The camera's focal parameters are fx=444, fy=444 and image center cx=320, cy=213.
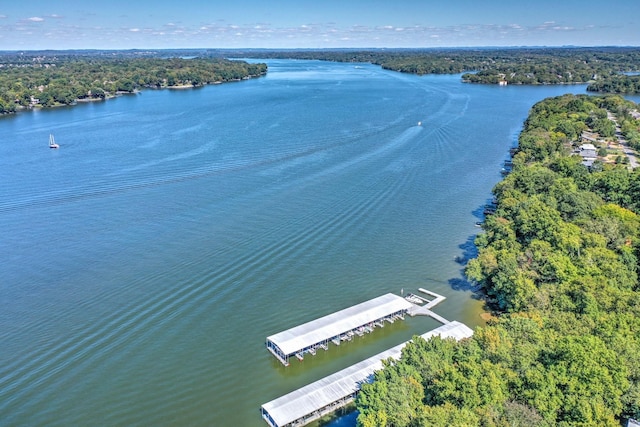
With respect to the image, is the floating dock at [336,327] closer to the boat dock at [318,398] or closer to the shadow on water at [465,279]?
the boat dock at [318,398]

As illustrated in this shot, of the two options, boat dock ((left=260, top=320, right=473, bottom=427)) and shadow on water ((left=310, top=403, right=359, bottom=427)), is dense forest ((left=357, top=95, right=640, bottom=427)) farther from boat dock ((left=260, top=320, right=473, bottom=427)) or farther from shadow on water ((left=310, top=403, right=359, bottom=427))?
shadow on water ((left=310, top=403, right=359, bottom=427))

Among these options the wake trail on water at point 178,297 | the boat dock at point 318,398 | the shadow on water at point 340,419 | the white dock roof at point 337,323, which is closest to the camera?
the boat dock at point 318,398

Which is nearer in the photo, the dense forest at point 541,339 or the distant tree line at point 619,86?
the dense forest at point 541,339

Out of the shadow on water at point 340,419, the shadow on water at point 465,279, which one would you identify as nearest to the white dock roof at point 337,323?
the shadow on water at point 340,419

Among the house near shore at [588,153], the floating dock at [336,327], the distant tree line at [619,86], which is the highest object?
the distant tree line at [619,86]

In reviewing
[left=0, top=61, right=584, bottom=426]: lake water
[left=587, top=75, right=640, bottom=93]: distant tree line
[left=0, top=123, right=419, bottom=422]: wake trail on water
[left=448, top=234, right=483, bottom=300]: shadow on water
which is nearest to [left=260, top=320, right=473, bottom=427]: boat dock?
[left=0, top=61, right=584, bottom=426]: lake water

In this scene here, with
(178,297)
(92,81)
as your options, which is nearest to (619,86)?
(178,297)
